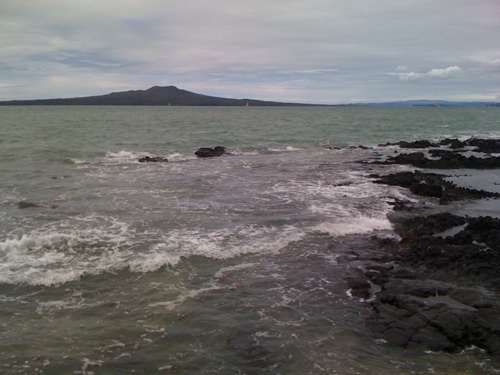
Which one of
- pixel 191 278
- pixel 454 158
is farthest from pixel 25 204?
pixel 454 158

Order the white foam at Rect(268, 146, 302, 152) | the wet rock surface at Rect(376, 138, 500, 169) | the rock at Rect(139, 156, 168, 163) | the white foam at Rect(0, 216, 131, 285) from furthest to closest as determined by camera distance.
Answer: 1. the white foam at Rect(268, 146, 302, 152)
2. the rock at Rect(139, 156, 168, 163)
3. the wet rock surface at Rect(376, 138, 500, 169)
4. the white foam at Rect(0, 216, 131, 285)

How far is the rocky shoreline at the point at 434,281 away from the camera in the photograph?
8.78 m

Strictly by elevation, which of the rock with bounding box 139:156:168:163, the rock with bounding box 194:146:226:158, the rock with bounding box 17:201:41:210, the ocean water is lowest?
the ocean water

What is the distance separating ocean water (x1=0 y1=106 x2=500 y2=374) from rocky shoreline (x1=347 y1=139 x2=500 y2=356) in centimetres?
39

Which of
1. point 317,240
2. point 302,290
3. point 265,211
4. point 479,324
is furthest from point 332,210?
point 479,324

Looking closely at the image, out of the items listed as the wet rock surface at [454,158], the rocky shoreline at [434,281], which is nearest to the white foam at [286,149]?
the wet rock surface at [454,158]

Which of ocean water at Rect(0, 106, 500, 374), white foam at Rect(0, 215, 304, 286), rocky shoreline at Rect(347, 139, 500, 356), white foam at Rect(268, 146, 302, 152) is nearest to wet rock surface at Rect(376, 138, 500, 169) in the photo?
ocean water at Rect(0, 106, 500, 374)

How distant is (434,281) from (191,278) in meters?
6.51

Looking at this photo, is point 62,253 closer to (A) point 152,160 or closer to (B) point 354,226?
(B) point 354,226

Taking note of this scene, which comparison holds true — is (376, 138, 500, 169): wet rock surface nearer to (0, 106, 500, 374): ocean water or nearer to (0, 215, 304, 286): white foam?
(0, 106, 500, 374): ocean water

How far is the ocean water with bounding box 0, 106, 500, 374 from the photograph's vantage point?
318 inches

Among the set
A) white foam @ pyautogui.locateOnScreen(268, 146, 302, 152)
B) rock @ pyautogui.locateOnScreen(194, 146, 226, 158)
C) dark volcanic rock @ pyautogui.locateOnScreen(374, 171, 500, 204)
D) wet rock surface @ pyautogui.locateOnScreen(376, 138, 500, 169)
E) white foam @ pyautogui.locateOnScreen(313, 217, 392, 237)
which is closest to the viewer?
white foam @ pyautogui.locateOnScreen(313, 217, 392, 237)

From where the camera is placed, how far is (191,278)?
1152 centimetres

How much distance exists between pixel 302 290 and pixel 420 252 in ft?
14.6
